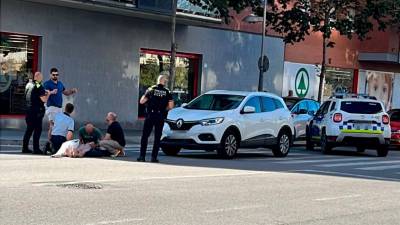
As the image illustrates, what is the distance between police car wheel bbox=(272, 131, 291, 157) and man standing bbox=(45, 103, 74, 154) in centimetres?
A: 573

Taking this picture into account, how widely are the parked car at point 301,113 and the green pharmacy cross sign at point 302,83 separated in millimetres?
8597

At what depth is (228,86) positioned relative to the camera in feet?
98.4

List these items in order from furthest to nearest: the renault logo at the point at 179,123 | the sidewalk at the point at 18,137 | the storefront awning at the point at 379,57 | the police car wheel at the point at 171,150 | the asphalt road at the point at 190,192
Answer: the storefront awning at the point at 379,57 → the sidewalk at the point at 18,137 → the police car wheel at the point at 171,150 → the renault logo at the point at 179,123 → the asphalt road at the point at 190,192

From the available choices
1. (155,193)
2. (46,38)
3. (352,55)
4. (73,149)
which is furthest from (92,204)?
(352,55)

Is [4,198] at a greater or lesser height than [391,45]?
lesser

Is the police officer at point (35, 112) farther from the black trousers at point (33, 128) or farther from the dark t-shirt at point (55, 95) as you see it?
the dark t-shirt at point (55, 95)

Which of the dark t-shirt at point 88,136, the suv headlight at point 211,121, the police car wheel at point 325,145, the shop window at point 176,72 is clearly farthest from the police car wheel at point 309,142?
the dark t-shirt at point 88,136

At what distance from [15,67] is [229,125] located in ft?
29.5

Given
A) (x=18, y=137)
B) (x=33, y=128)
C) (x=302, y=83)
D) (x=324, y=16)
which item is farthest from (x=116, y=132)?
(x=302, y=83)

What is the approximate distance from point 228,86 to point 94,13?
776 cm

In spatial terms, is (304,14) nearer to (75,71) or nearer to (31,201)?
(75,71)

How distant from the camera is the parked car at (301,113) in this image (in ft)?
78.3

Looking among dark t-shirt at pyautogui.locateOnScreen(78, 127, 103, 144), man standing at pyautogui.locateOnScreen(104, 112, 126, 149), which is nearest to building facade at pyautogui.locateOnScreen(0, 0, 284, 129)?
dark t-shirt at pyautogui.locateOnScreen(78, 127, 103, 144)

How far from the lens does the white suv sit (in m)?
16.5
